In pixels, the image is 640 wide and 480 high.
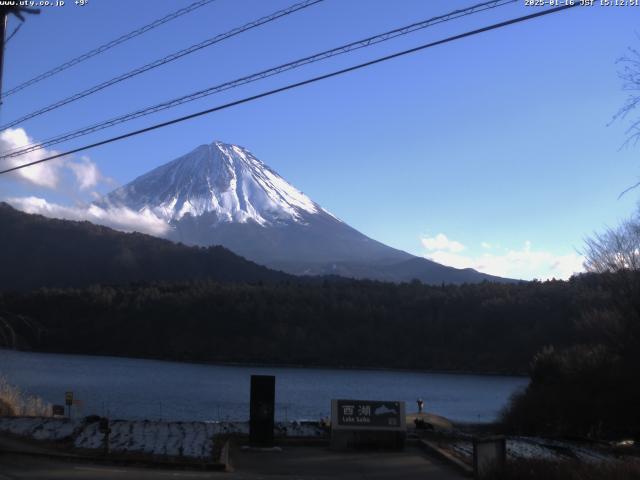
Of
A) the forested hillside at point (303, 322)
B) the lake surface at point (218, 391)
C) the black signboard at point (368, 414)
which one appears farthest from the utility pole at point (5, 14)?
the forested hillside at point (303, 322)

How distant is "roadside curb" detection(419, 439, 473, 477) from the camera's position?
1656 centimetres

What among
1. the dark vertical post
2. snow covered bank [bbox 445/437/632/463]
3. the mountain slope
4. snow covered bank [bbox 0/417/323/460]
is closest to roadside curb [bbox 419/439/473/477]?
snow covered bank [bbox 445/437/632/463]

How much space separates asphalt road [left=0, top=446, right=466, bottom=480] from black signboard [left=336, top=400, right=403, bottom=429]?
0.71 meters

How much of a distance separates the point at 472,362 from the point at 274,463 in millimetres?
92159

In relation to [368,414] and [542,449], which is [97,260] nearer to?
[368,414]

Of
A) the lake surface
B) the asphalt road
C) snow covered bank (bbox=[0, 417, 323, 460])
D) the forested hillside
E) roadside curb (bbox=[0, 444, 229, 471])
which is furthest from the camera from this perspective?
the forested hillside

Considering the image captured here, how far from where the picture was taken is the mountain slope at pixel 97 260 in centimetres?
17162

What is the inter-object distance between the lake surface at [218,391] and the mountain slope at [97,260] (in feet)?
264

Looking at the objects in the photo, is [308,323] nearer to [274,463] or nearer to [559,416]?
Answer: [559,416]

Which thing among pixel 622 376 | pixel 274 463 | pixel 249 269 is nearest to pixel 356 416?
pixel 274 463

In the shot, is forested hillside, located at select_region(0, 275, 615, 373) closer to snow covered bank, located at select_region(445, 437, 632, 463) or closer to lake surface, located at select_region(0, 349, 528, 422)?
lake surface, located at select_region(0, 349, 528, 422)

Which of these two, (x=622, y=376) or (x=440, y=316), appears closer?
(x=622, y=376)

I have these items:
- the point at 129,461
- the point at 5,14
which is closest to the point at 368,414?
the point at 129,461

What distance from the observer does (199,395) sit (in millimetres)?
56188
